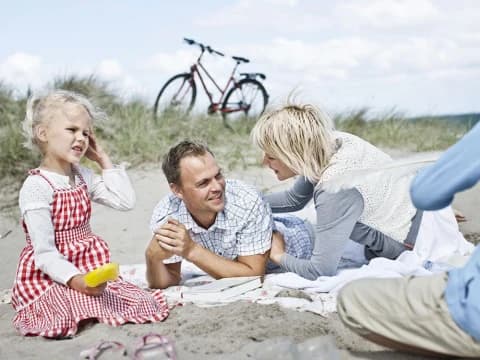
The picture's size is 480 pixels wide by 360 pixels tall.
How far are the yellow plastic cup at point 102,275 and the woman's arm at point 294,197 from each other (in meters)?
1.65

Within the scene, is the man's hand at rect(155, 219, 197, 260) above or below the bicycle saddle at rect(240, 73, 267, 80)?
below

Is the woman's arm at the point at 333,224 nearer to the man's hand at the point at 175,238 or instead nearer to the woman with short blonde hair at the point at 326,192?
the woman with short blonde hair at the point at 326,192

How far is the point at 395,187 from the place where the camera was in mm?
4348

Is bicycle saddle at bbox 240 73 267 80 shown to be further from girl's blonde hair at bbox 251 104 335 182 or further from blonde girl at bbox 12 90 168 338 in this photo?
blonde girl at bbox 12 90 168 338

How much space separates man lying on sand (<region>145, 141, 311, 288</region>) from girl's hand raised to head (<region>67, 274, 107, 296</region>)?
0.52m

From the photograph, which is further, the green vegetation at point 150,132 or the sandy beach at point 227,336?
the green vegetation at point 150,132

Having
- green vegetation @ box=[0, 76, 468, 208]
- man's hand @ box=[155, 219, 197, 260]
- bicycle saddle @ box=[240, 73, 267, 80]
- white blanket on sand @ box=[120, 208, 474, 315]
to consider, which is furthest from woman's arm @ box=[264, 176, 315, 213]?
bicycle saddle @ box=[240, 73, 267, 80]

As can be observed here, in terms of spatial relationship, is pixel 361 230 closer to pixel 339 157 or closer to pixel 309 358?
pixel 339 157

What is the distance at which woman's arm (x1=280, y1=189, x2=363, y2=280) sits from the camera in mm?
3963

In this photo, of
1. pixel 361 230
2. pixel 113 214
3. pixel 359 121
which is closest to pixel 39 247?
pixel 361 230

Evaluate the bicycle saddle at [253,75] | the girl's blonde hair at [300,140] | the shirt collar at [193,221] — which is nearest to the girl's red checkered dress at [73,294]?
the shirt collar at [193,221]

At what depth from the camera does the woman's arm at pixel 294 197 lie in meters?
4.77

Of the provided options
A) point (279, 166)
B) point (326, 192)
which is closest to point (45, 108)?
point (279, 166)

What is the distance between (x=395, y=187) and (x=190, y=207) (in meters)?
1.19
